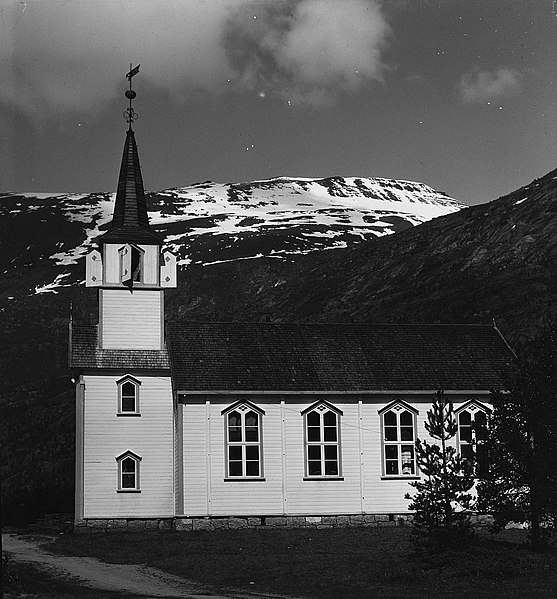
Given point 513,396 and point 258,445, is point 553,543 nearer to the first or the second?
point 513,396

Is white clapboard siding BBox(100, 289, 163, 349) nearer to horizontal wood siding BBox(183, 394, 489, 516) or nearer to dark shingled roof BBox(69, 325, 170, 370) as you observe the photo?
dark shingled roof BBox(69, 325, 170, 370)

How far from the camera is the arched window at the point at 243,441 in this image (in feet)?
132

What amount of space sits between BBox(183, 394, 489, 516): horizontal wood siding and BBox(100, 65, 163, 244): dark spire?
868 centimetres

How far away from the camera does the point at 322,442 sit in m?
41.0

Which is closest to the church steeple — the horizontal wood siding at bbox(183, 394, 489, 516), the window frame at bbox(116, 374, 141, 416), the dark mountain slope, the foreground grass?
the window frame at bbox(116, 374, 141, 416)

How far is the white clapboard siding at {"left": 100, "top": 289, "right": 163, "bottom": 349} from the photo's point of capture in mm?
42344

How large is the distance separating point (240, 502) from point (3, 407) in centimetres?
6541

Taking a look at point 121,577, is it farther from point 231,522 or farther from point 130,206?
point 130,206

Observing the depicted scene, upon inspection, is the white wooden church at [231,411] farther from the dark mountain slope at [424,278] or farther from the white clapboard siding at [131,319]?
the dark mountain slope at [424,278]

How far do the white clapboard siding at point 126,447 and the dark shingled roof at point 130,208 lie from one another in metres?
6.54

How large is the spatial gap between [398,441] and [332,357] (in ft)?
15.4

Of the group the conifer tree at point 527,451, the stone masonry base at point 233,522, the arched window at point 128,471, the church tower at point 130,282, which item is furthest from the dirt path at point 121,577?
the church tower at point 130,282

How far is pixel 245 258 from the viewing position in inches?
5896

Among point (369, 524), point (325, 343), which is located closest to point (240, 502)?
point (369, 524)
